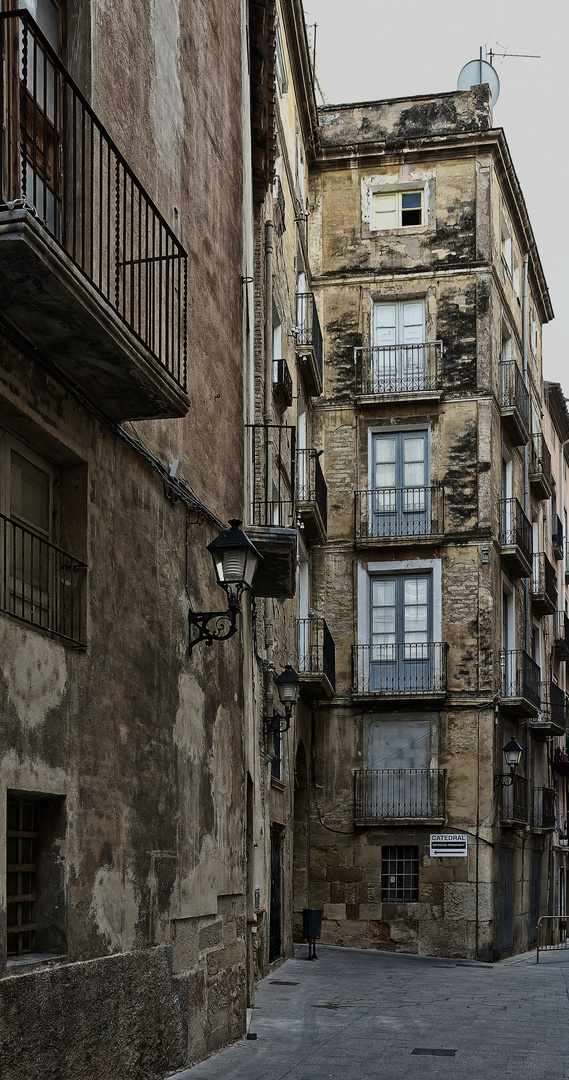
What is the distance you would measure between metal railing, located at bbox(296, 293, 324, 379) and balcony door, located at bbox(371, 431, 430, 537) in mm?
2973

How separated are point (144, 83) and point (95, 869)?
5.31 metres

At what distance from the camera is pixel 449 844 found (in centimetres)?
2453

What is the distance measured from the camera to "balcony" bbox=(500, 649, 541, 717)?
2583 centimetres

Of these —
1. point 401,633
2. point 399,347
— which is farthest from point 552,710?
point 399,347

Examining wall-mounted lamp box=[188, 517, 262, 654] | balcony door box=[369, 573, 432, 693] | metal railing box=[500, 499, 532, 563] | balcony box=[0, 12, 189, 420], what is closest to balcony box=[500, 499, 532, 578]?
metal railing box=[500, 499, 532, 563]

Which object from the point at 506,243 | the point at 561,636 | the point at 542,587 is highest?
the point at 506,243

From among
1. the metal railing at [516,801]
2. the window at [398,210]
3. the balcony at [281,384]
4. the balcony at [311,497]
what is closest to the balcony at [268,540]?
the balcony at [281,384]

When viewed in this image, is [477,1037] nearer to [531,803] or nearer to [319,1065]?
[319,1065]

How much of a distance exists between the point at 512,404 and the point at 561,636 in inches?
496

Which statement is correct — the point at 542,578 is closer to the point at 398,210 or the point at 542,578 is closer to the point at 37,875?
the point at 398,210

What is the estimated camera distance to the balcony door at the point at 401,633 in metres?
25.7

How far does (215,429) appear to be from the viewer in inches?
448

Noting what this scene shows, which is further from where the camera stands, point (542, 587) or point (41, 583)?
point (542, 587)

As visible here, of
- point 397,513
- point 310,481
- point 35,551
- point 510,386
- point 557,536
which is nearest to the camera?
point 35,551
